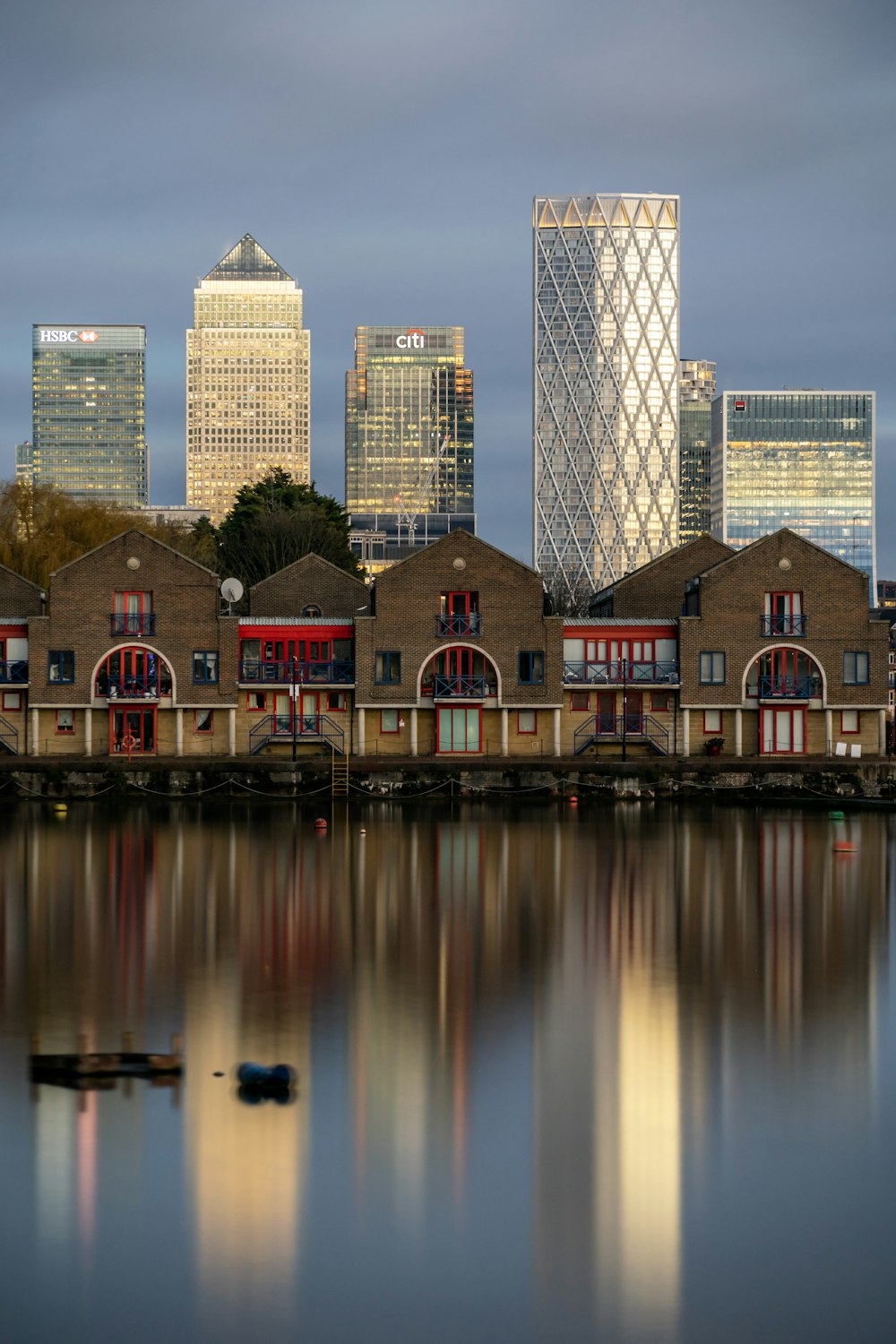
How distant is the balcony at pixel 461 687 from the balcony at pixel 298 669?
10.6ft

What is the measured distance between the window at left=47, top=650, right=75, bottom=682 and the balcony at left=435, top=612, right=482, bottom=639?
13.5m

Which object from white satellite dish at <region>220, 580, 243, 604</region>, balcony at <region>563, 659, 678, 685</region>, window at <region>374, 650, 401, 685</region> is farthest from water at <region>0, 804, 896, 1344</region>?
white satellite dish at <region>220, 580, 243, 604</region>

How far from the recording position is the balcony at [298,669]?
5775 centimetres

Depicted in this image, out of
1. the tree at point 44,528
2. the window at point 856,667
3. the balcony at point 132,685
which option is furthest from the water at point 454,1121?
the tree at point 44,528

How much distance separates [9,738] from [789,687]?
95.1 feet

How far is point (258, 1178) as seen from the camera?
560 inches

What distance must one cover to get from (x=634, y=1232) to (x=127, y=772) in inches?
1691

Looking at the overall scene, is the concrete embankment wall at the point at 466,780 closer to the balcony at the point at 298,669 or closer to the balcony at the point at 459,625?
the balcony at the point at 298,669

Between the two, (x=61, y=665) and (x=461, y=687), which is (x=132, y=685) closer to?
(x=61, y=665)

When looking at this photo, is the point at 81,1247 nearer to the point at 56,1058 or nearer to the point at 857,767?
the point at 56,1058

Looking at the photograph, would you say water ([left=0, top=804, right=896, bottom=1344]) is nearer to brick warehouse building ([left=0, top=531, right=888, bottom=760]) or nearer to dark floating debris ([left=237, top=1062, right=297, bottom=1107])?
dark floating debris ([left=237, top=1062, right=297, bottom=1107])

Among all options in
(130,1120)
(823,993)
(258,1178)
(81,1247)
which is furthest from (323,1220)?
(823,993)

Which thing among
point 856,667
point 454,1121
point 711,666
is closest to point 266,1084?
point 454,1121

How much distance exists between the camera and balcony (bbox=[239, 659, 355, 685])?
5775 cm
